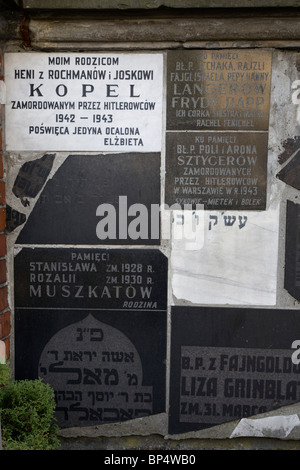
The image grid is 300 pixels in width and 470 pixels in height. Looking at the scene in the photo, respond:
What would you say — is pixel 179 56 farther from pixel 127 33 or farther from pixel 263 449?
pixel 263 449

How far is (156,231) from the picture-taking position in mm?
2547

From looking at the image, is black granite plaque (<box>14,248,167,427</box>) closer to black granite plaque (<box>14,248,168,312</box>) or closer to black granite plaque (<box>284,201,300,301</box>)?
black granite plaque (<box>14,248,168,312</box>)

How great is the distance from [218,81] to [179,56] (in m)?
0.28

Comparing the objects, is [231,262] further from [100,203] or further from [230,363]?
[100,203]

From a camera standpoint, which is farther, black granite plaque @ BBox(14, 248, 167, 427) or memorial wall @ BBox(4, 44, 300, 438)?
black granite plaque @ BBox(14, 248, 167, 427)

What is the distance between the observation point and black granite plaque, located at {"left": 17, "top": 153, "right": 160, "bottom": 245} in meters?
2.52

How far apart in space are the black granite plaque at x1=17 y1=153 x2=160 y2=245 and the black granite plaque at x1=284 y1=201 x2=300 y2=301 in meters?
0.82

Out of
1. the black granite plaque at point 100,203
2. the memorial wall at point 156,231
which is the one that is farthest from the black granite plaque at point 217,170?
the black granite plaque at point 100,203

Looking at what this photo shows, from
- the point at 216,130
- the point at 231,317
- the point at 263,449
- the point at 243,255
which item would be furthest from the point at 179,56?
the point at 263,449

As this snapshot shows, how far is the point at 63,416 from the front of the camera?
103 inches

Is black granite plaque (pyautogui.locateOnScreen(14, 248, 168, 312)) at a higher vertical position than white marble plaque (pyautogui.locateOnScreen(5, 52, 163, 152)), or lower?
lower

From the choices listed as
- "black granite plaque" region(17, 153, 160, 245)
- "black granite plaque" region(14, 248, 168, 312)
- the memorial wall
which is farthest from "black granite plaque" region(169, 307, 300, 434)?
"black granite plaque" region(17, 153, 160, 245)

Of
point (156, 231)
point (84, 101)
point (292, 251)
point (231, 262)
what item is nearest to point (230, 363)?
point (231, 262)
